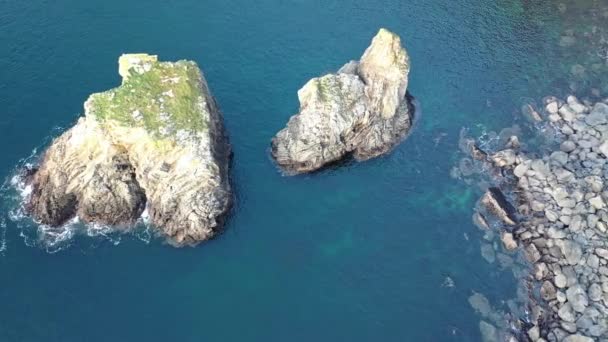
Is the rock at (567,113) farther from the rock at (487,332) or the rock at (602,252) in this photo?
the rock at (487,332)

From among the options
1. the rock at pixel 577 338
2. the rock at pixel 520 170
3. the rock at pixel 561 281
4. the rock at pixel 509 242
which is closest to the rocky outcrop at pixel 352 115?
the rock at pixel 520 170

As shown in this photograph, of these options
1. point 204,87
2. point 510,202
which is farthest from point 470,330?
point 204,87

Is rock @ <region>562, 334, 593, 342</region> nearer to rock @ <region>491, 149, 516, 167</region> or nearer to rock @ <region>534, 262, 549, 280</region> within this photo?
rock @ <region>534, 262, 549, 280</region>

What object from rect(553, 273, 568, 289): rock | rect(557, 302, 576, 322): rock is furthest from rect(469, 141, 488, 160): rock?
rect(557, 302, 576, 322): rock

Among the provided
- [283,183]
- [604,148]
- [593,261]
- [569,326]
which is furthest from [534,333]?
[283,183]

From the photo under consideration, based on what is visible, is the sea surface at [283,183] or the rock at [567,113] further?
the rock at [567,113]

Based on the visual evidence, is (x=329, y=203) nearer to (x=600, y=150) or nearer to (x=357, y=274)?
(x=357, y=274)
